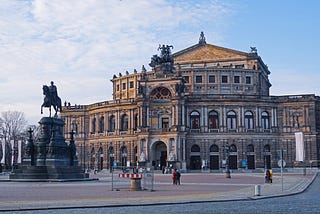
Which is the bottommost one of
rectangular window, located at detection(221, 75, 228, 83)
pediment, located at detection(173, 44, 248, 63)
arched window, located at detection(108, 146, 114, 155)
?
arched window, located at detection(108, 146, 114, 155)

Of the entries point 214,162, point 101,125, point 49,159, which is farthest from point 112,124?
point 49,159

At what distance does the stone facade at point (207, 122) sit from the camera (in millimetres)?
95688

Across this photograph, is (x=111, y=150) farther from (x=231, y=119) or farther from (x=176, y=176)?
(x=176, y=176)

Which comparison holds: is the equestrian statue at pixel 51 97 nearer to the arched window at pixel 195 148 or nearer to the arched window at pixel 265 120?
the arched window at pixel 195 148

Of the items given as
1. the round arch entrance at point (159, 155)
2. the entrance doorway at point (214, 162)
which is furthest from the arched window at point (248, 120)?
the round arch entrance at point (159, 155)

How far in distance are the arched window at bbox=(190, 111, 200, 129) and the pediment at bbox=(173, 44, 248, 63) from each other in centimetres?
1834

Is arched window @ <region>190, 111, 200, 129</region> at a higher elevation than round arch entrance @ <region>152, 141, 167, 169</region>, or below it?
higher

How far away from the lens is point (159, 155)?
326ft

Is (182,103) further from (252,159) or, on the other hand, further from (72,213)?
(72,213)

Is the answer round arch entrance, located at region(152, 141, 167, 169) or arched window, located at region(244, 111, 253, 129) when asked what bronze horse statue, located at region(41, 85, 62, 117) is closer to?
round arch entrance, located at region(152, 141, 167, 169)

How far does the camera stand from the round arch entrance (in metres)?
97.6

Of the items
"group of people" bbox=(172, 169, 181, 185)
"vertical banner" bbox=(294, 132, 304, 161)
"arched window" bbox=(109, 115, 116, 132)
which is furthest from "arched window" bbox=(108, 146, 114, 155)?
"vertical banner" bbox=(294, 132, 304, 161)

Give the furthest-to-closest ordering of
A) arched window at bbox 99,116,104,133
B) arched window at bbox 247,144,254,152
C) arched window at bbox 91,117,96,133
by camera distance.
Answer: arched window at bbox 91,117,96,133 → arched window at bbox 99,116,104,133 → arched window at bbox 247,144,254,152

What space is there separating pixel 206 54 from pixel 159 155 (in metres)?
27.6
